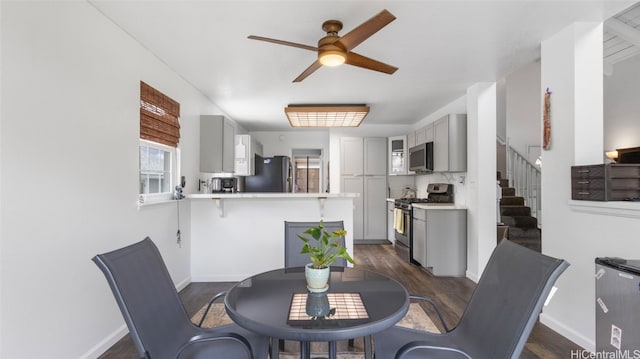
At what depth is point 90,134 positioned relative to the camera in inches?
81.1

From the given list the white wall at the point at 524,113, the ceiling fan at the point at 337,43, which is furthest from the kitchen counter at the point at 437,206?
the white wall at the point at 524,113

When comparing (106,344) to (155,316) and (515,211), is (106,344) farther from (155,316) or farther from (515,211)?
(515,211)

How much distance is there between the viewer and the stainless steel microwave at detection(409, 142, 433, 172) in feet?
15.1

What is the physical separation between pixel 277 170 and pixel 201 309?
342 cm

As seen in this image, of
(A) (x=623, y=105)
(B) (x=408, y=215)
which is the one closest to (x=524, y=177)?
(A) (x=623, y=105)

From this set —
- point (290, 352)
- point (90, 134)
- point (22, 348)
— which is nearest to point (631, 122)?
point (290, 352)

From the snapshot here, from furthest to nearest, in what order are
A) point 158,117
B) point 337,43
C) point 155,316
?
point 158,117, point 337,43, point 155,316

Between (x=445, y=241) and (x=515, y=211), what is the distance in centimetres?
191

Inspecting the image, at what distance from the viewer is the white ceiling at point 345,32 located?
2096mm

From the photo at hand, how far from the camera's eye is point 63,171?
1.85 metres

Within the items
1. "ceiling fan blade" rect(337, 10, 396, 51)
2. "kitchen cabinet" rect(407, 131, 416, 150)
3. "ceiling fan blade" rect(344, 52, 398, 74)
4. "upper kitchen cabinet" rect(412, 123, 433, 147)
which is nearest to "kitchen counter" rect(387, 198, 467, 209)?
"upper kitchen cabinet" rect(412, 123, 433, 147)

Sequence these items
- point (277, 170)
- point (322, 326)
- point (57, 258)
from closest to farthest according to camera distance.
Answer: point (322, 326)
point (57, 258)
point (277, 170)

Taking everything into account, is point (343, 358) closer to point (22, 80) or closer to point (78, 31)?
point (22, 80)

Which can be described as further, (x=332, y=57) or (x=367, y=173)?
(x=367, y=173)
